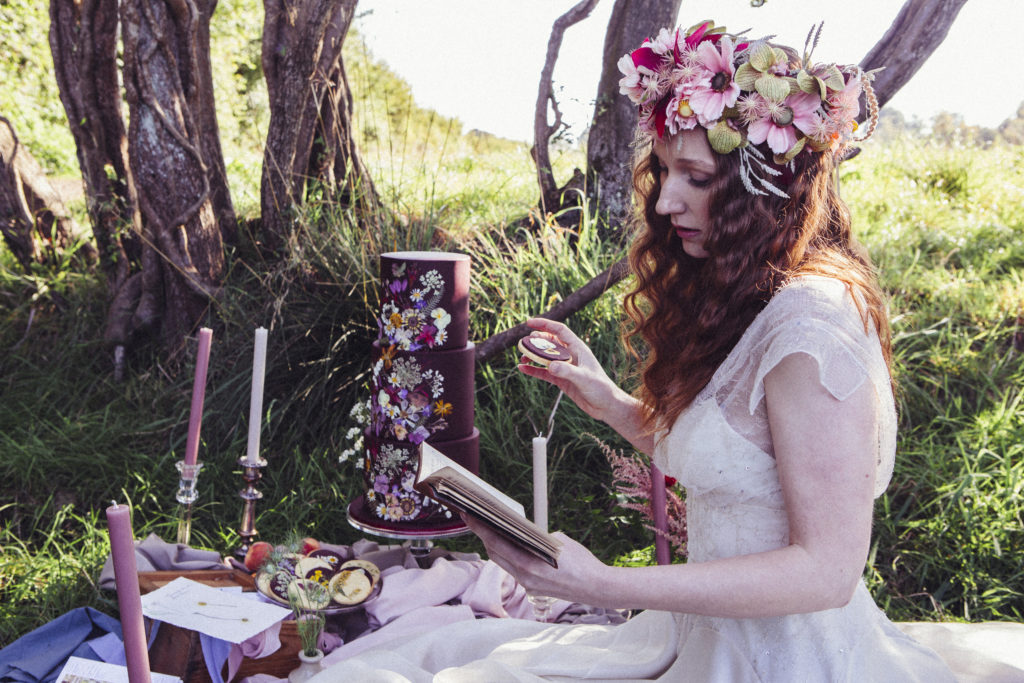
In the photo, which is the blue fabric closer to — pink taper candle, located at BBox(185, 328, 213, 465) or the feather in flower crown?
pink taper candle, located at BBox(185, 328, 213, 465)

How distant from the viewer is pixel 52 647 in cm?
227

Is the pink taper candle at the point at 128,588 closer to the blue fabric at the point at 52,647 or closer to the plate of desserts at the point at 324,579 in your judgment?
the plate of desserts at the point at 324,579

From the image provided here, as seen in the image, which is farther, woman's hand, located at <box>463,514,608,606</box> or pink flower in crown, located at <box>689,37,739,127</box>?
pink flower in crown, located at <box>689,37,739,127</box>

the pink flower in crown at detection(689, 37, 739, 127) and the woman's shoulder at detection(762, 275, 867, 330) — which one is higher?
the pink flower in crown at detection(689, 37, 739, 127)

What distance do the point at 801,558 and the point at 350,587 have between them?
154 cm

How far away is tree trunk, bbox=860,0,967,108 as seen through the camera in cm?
329

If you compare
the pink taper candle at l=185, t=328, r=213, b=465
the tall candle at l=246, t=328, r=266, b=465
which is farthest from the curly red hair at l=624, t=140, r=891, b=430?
the pink taper candle at l=185, t=328, r=213, b=465

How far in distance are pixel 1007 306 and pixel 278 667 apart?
4014 millimetres

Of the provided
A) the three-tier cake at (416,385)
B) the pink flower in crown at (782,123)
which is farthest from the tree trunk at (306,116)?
the pink flower in crown at (782,123)

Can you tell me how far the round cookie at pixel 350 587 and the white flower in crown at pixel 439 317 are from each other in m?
0.79

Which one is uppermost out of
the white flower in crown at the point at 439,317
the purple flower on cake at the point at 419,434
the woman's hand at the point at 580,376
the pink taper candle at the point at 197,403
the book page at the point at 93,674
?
the white flower in crown at the point at 439,317

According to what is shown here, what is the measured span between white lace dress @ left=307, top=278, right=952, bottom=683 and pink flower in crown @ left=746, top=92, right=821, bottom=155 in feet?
0.87

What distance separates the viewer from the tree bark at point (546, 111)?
425 cm

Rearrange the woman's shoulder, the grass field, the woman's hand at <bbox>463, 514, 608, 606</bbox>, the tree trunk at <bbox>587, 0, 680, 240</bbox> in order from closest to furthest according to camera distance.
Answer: the woman's hand at <bbox>463, 514, 608, 606</bbox> < the woman's shoulder < the grass field < the tree trunk at <bbox>587, 0, 680, 240</bbox>
